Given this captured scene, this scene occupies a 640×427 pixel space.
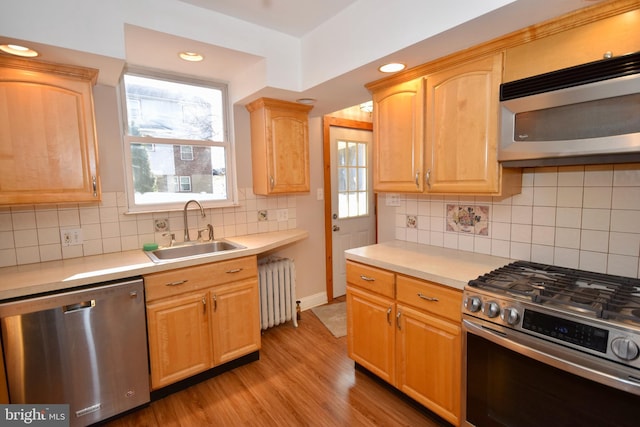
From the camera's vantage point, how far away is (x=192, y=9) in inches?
76.7

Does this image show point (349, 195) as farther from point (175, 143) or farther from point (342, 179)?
point (175, 143)

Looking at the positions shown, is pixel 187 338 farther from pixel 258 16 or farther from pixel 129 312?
pixel 258 16

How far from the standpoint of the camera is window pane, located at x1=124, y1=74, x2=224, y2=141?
2.46m

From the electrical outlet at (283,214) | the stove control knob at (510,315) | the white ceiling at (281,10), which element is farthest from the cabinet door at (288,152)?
the stove control knob at (510,315)

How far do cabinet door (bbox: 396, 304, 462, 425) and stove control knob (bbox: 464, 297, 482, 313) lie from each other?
0.55 feet

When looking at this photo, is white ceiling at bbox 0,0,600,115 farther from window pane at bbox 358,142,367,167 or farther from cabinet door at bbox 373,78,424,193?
window pane at bbox 358,142,367,167

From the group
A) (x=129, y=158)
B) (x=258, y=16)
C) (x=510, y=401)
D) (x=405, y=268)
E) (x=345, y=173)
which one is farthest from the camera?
(x=345, y=173)

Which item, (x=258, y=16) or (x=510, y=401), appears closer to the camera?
(x=510, y=401)

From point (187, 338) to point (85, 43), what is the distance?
186cm

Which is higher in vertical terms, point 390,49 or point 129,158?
point 390,49

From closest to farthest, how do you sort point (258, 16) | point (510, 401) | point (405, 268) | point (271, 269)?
point (510, 401) → point (405, 268) → point (258, 16) → point (271, 269)

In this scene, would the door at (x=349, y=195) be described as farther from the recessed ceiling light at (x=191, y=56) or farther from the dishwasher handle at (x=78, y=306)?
the dishwasher handle at (x=78, y=306)

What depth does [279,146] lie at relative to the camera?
2797 mm

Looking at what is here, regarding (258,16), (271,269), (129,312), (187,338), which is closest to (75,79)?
(258,16)
